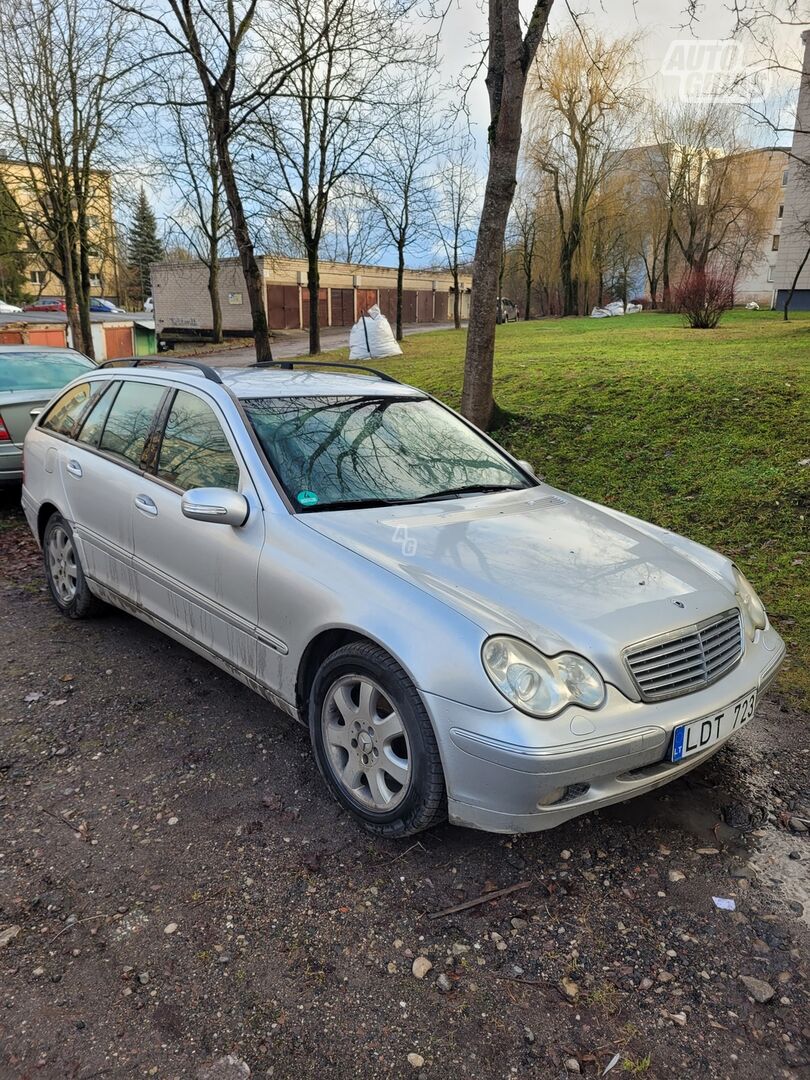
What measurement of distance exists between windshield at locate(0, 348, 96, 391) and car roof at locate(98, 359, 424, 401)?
3716 mm

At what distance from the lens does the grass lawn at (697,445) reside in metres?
5.51

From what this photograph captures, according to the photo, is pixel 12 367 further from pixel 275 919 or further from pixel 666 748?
pixel 666 748

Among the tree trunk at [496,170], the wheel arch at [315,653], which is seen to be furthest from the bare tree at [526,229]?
the wheel arch at [315,653]

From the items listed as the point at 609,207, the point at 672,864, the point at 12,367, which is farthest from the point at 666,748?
the point at 609,207

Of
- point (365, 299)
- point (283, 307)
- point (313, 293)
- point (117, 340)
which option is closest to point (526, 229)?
point (365, 299)

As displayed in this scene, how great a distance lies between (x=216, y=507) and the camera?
3.16 meters

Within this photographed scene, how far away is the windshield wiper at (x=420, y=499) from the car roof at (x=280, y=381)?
2.69 feet

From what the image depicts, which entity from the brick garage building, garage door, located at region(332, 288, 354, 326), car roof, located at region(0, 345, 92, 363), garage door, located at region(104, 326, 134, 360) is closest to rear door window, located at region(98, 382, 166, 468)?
car roof, located at region(0, 345, 92, 363)

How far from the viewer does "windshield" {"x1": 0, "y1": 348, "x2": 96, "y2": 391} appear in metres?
7.68

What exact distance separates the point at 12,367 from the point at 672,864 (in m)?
7.88

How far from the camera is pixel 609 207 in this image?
38438 millimetres

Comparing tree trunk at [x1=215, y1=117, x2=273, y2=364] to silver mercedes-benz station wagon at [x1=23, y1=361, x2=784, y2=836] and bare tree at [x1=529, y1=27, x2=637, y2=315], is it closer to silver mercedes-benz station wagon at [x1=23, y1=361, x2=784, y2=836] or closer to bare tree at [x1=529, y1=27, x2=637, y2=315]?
silver mercedes-benz station wagon at [x1=23, y1=361, x2=784, y2=836]

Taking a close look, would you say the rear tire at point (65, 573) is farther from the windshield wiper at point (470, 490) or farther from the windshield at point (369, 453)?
the windshield wiper at point (470, 490)

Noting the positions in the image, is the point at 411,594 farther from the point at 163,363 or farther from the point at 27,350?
the point at 27,350
